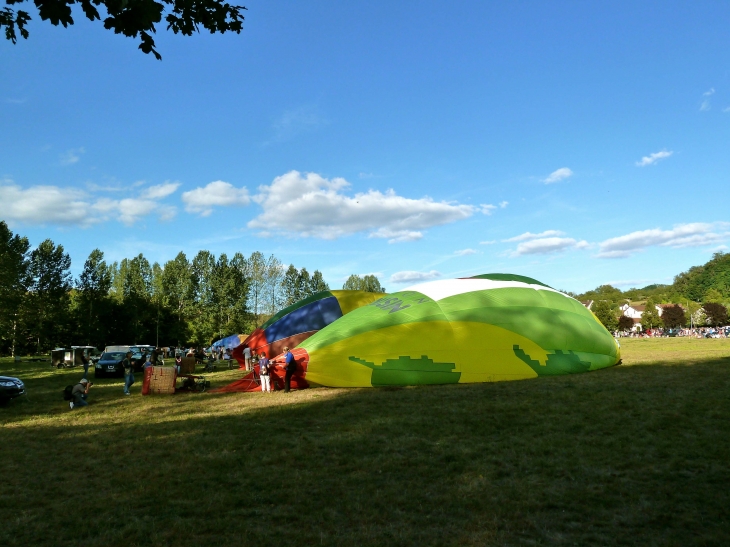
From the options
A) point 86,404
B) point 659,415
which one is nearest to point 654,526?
point 659,415

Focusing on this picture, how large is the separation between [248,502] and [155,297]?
65.0m

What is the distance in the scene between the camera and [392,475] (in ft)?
20.1

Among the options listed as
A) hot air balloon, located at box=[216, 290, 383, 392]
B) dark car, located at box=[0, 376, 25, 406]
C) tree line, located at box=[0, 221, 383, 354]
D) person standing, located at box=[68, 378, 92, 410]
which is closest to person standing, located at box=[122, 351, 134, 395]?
person standing, located at box=[68, 378, 92, 410]

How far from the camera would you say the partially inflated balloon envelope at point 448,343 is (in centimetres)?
1323

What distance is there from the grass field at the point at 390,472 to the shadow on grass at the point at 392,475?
3 cm

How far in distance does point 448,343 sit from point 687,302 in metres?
108

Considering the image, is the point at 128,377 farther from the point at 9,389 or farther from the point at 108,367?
the point at 108,367

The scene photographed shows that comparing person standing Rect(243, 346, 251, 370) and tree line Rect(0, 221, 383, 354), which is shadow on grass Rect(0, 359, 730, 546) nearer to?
person standing Rect(243, 346, 251, 370)

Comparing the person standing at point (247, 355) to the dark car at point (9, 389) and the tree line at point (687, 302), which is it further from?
the tree line at point (687, 302)

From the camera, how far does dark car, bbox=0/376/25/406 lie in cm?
1380

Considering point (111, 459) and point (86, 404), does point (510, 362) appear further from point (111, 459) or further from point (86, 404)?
point (86, 404)

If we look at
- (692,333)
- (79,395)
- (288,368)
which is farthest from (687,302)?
(79,395)

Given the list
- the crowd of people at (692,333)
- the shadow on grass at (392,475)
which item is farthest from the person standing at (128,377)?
the crowd of people at (692,333)

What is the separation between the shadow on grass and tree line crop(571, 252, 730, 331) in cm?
7361
